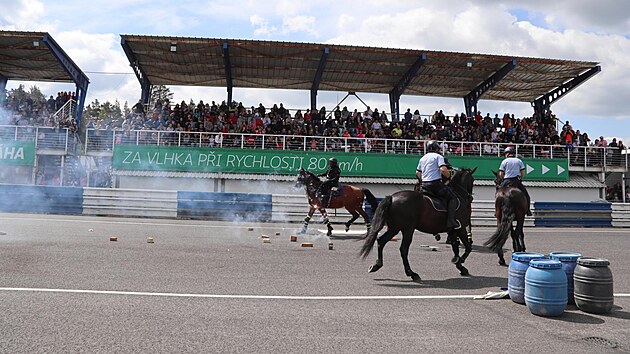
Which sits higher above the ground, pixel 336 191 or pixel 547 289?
pixel 336 191

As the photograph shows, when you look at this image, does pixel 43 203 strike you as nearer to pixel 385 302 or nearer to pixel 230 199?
pixel 230 199

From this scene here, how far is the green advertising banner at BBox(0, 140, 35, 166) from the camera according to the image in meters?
23.0

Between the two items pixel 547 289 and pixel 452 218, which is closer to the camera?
pixel 547 289

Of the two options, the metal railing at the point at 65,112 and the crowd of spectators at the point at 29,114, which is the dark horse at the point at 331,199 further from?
the metal railing at the point at 65,112

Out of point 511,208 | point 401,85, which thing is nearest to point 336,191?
point 511,208

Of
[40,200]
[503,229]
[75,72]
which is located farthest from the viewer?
[75,72]

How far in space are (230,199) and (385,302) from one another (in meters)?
13.7

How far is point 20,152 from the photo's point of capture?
23.0m

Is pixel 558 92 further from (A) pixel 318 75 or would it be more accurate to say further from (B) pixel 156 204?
(B) pixel 156 204

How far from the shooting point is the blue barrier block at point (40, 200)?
63.3ft

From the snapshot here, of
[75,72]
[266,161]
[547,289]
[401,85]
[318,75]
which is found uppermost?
[401,85]

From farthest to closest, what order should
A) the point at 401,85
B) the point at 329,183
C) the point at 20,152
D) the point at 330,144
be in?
the point at 401,85 → the point at 330,144 → the point at 20,152 → the point at 329,183

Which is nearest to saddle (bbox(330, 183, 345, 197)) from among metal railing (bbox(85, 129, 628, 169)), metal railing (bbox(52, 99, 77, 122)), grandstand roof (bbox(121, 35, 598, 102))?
metal railing (bbox(85, 129, 628, 169))

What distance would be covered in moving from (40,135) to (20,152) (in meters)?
1.15
